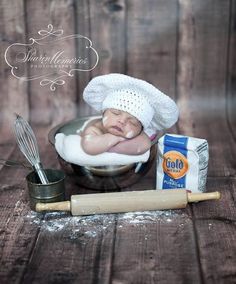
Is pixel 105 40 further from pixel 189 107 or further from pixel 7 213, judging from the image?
pixel 7 213

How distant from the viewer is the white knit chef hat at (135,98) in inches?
36.4

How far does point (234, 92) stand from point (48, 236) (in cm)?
79

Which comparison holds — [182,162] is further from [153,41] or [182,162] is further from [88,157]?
[153,41]

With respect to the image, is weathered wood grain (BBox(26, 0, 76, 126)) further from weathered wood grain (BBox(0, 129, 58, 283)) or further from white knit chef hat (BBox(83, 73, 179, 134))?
white knit chef hat (BBox(83, 73, 179, 134))

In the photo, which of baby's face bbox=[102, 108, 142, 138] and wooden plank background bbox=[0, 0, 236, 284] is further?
wooden plank background bbox=[0, 0, 236, 284]

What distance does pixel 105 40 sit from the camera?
1.44m

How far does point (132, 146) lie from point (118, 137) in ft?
0.09

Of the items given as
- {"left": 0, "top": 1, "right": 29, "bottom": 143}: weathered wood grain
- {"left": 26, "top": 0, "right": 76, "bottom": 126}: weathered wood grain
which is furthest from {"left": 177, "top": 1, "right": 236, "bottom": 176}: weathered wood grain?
{"left": 0, "top": 1, "right": 29, "bottom": 143}: weathered wood grain

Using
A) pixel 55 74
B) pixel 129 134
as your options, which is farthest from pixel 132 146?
pixel 55 74

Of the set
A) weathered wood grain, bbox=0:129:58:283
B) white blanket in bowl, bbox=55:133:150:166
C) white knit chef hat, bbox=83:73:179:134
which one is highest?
white knit chef hat, bbox=83:73:179:134

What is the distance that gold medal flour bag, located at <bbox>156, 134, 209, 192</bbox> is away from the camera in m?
0.94

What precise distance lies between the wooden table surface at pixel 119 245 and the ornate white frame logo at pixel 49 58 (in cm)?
48

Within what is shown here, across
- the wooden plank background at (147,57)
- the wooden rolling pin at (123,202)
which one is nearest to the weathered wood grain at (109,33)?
the wooden plank background at (147,57)

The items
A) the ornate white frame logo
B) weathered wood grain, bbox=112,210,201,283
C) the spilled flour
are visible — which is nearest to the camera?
weathered wood grain, bbox=112,210,201,283
